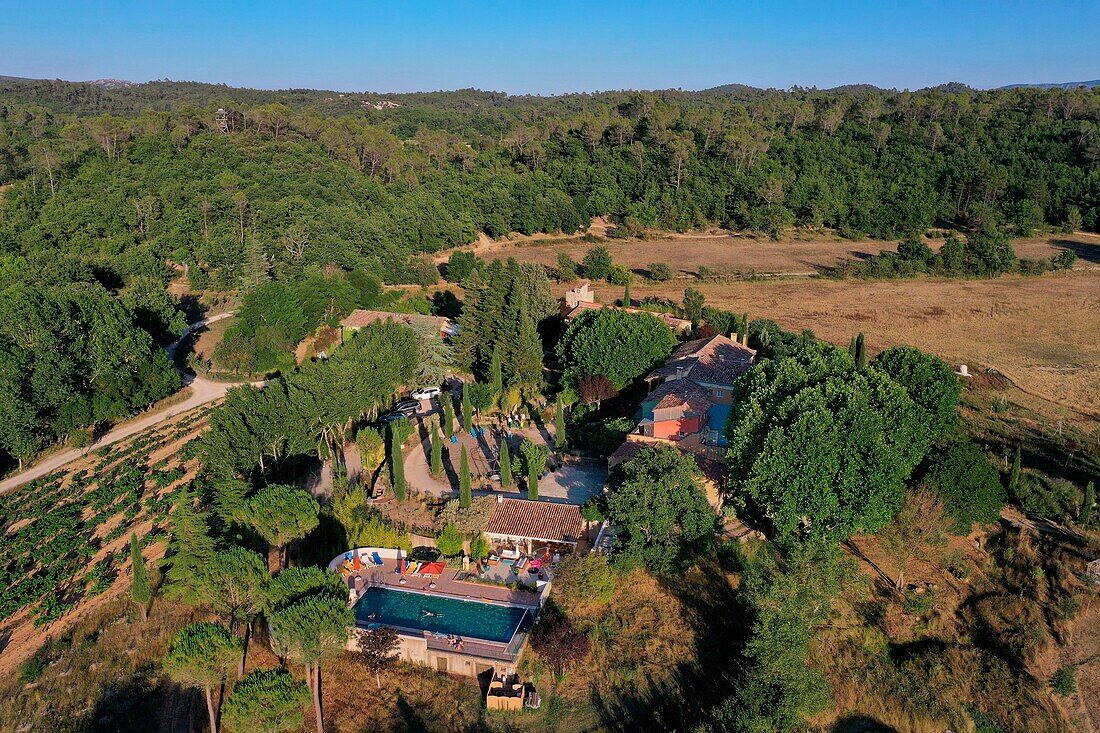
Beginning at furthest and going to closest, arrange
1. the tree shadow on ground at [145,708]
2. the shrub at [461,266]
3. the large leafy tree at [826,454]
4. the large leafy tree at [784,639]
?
the shrub at [461,266] < the large leafy tree at [826,454] < the tree shadow on ground at [145,708] < the large leafy tree at [784,639]

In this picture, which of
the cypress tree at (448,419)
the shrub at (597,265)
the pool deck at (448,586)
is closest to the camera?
the pool deck at (448,586)

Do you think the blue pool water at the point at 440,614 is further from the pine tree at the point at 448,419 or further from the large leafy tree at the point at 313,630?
the pine tree at the point at 448,419

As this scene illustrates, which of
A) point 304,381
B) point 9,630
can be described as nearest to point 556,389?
point 304,381

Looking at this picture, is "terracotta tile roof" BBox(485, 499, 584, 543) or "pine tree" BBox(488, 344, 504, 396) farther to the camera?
"pine tree" BBox(488, 344, 504, 396)

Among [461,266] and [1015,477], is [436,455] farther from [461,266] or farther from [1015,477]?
[461,266]

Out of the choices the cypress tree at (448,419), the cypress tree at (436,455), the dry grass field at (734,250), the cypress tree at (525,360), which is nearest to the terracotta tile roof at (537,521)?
the cypress tree at (436,455)

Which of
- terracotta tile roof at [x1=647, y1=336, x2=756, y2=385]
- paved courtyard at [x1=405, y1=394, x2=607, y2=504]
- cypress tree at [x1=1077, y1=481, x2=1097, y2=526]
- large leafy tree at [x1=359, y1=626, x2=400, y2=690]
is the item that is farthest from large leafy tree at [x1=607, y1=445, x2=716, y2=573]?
cypress tree at [x1=1077, y1=481, x2=1097, y2=526]

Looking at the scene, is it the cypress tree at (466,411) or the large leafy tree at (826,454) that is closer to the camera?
the large leafy tree at (826,454)

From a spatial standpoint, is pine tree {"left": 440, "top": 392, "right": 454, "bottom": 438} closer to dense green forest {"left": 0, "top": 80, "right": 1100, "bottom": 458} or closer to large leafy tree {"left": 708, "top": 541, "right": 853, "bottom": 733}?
dense green forest {"left": 0, "top": 80, "right": 1100, "bottom": 458}
